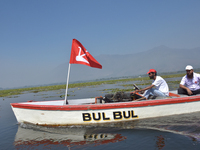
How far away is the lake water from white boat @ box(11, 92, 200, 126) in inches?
9.6

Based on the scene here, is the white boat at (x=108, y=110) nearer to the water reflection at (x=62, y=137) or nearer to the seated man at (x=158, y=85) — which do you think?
the water reflection at (x=62, y=137)

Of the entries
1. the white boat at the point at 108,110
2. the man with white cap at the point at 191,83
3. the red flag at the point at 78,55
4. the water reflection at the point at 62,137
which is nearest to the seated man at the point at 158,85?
the white boat at the point at 108,110

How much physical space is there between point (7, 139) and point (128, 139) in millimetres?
5088

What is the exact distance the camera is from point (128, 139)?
17.7 feet

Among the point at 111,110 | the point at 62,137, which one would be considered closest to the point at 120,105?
the point at 111,110

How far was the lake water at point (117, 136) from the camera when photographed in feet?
16.1

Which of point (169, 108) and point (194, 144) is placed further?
point (169, 108)

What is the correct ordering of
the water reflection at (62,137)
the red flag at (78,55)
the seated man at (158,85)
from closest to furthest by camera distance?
the water reflection at (62,137) → the seated man at (158,85) → the red flag at (78,55)

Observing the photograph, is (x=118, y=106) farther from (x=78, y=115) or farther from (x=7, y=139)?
(x=7, y=139)

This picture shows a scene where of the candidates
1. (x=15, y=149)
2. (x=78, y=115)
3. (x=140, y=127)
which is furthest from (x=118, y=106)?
(x=15, y=149)

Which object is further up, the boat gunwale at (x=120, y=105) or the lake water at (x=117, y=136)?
the boat gunwale at (x=120, y=105)

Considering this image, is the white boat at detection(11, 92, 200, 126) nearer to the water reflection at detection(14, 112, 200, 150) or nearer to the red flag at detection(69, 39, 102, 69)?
the water reflection at detection(14, 112, 200, 150)

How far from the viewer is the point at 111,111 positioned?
658cm

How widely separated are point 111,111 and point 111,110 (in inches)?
1.9
